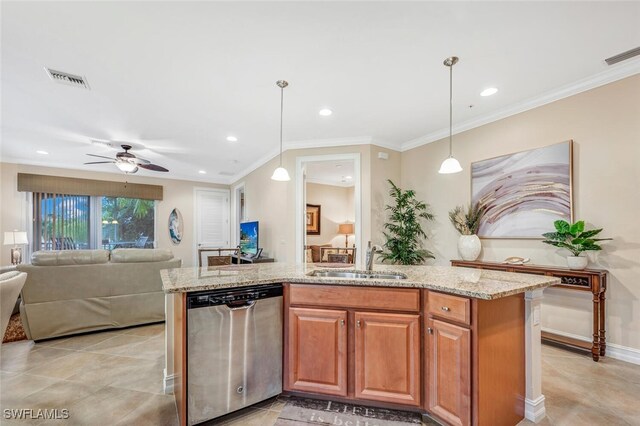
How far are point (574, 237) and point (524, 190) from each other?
2.43 ft

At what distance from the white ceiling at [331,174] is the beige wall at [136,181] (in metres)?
2.66

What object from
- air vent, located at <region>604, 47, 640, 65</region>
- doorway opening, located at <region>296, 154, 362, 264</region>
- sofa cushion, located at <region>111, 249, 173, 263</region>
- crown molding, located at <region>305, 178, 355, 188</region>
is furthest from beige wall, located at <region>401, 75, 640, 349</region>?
crown molding, located at <region>305, 178, 355, 188</region>

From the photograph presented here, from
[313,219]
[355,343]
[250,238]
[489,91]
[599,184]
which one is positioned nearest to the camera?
[355,343]

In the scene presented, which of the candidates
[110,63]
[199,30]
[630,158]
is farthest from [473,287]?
[110,63]

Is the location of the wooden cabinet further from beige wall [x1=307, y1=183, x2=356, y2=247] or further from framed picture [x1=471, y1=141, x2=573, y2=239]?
beige wall [x1=307, y1=183, x2=356, y2=247]

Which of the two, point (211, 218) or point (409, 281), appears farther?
point (211, 218)

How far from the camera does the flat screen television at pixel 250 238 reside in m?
5.62

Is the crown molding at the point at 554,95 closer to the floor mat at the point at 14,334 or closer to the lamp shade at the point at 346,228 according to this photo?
the lamp shade at the point at 346,228

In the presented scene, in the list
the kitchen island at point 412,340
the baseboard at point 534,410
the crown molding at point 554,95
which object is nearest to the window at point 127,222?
the kitchen island at point 412,340

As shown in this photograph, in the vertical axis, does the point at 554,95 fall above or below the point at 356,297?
above

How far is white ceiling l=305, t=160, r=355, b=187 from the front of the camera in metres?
6.54

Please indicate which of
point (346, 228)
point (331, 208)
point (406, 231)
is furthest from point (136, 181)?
point (406, 231)

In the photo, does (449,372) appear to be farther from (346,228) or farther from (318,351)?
(346,228)

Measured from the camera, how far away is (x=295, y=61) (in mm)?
2510
